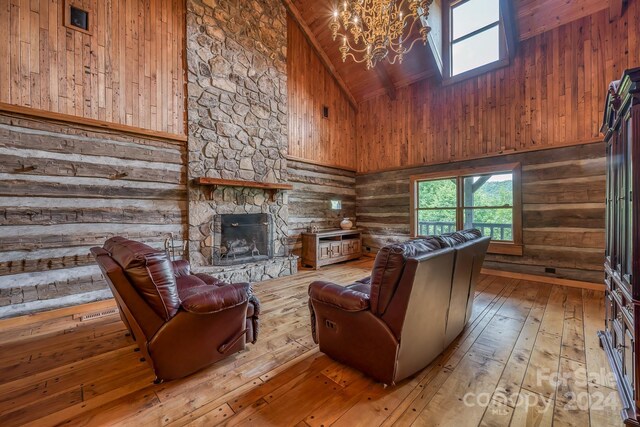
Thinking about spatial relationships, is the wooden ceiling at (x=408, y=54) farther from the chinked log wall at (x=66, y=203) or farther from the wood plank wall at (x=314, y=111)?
the chinked log wall at (x=66, y=203)

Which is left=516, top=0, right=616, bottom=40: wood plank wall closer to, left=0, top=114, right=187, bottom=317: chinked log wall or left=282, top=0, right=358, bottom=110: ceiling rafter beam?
left=282, top=0, right=358, bottom=110: ceiling rafter beam

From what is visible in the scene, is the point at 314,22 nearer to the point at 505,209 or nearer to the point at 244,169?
the point at 244,169

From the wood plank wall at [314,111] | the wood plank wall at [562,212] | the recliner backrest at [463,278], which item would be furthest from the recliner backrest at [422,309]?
the wood plank wall at [314,111]

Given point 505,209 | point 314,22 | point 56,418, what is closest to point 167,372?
point 56,418

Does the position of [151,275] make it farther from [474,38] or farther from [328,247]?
[474,38]

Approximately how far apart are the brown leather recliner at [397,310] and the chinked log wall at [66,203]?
313cm

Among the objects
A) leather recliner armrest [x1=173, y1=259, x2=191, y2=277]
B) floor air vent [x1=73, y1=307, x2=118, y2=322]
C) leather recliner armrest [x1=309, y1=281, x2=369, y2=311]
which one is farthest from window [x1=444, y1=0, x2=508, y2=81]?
floor air vent [x1=73, y1=307, x2=118, y2=322]

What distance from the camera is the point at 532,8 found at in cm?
428

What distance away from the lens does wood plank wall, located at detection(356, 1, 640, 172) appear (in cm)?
390

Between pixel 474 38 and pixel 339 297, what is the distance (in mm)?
6025

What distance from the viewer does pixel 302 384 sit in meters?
1.85

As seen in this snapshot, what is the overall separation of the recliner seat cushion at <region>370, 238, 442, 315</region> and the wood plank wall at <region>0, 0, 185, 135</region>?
3.82 metres

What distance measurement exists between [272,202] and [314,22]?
4.10 meters

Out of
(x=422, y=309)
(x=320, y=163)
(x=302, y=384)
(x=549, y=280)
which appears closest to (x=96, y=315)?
(x=302, y=384)
